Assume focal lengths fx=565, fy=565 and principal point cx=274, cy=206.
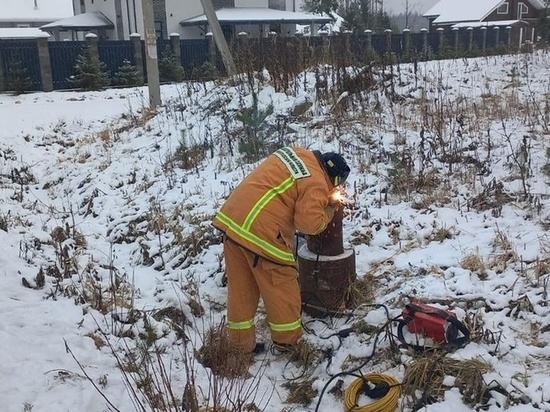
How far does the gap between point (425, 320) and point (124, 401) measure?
1.89m

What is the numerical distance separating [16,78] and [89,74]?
2.14 meters

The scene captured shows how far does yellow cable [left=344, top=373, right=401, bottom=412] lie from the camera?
3104mm

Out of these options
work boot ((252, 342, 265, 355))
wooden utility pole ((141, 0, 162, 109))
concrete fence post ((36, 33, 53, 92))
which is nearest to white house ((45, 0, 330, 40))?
concrete fence post ((36, 33, 53, 92))

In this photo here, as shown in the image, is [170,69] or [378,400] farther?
[170,69]

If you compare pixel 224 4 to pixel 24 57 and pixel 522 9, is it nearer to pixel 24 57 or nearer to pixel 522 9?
pixel 24 57

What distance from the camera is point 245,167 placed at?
725 cm

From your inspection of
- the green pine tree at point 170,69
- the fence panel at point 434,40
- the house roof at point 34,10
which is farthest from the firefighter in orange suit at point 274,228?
the house roof at point 34,10

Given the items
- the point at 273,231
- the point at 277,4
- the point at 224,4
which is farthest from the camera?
the point at 277,4

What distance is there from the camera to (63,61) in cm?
1895

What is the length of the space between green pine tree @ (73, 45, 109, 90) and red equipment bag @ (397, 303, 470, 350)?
1658cm

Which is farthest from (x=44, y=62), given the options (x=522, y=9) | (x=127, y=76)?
(x=522, y=9)

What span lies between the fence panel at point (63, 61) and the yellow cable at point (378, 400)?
59.2ft

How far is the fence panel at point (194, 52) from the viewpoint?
21375mm

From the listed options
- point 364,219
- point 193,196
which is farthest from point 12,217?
point 364,219
